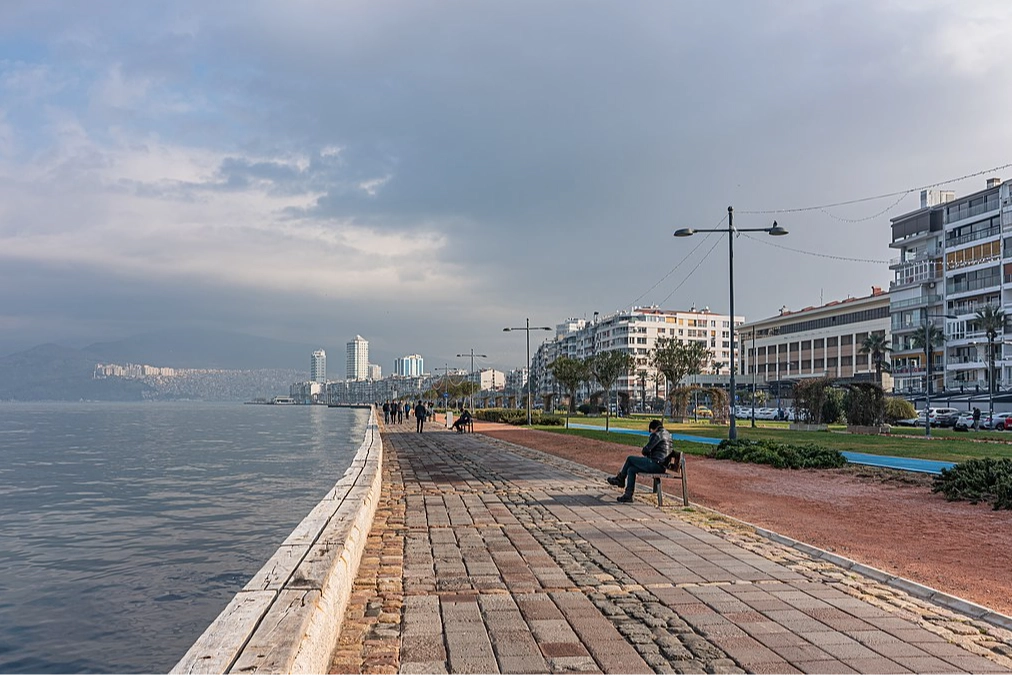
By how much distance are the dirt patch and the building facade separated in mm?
68984

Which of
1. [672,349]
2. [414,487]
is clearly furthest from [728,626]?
[672,349]

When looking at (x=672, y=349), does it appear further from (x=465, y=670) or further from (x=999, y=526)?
(x=465, y=670)

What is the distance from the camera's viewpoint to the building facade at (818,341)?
90438 mm

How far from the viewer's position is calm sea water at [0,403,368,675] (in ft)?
26.7

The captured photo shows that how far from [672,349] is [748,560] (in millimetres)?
65437

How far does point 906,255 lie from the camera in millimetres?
79125

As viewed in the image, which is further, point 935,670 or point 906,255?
point 906,255

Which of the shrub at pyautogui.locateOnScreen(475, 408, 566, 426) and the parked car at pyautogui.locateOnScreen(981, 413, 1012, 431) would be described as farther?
the shrub at pyautogui.locateOnScreen(475, 408, 566, 426)

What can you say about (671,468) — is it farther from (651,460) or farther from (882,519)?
(882,519)

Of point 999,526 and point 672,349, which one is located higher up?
point 672,349

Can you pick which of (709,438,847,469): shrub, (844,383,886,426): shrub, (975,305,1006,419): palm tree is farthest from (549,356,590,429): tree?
(709,438,847,469): shrub

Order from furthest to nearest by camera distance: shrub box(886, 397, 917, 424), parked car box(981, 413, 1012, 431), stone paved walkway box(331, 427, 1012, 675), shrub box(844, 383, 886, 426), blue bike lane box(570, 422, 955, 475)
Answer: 1. shrub box(886, 397, 917, 424)
2. parked car box(981, 413, 1012, 431)
3. shrub box(844, 383, 886, 426)
4. blue bike lane box(570, 422, 955, 475)
5. stone paved walkway box(331, 427, 1012, 675)

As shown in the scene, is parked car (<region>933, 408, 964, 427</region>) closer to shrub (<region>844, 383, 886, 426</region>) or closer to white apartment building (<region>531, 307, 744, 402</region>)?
shrub (<region>844, 383, 886, 426</region>)

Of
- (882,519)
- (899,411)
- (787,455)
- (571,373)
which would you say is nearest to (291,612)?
(882,519)
